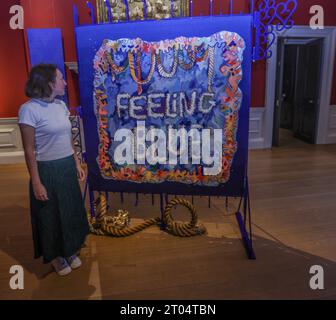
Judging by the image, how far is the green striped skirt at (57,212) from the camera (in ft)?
6.40

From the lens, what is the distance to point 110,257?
2.41 metres

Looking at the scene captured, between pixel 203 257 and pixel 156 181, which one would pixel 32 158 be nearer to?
pixel 156 181

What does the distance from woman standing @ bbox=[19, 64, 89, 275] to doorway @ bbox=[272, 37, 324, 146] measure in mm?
4798

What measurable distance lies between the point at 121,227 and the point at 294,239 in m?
1.51

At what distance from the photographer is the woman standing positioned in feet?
5.96

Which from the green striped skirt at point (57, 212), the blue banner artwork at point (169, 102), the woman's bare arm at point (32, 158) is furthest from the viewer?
the blue banner artwork at point (169, 102)

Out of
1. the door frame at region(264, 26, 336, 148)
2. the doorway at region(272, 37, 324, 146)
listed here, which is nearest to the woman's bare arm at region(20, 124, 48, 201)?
the door frame at region(264, 26, 336, 148)

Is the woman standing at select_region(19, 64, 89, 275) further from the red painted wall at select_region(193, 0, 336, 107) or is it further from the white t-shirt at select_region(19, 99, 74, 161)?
the red painted wall at select_region(193, 0, 336, 107)

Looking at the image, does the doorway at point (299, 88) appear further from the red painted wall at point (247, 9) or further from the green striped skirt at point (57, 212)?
the green striped skirt at point (57, 212)

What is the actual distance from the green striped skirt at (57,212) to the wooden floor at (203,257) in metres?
0.24

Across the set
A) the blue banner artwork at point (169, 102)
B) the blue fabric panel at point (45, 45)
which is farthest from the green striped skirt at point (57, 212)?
the blue fabric panel at point (45, 45)

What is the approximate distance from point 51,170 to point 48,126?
0.93 ft

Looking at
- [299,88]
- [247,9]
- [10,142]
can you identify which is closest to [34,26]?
[10,142]
